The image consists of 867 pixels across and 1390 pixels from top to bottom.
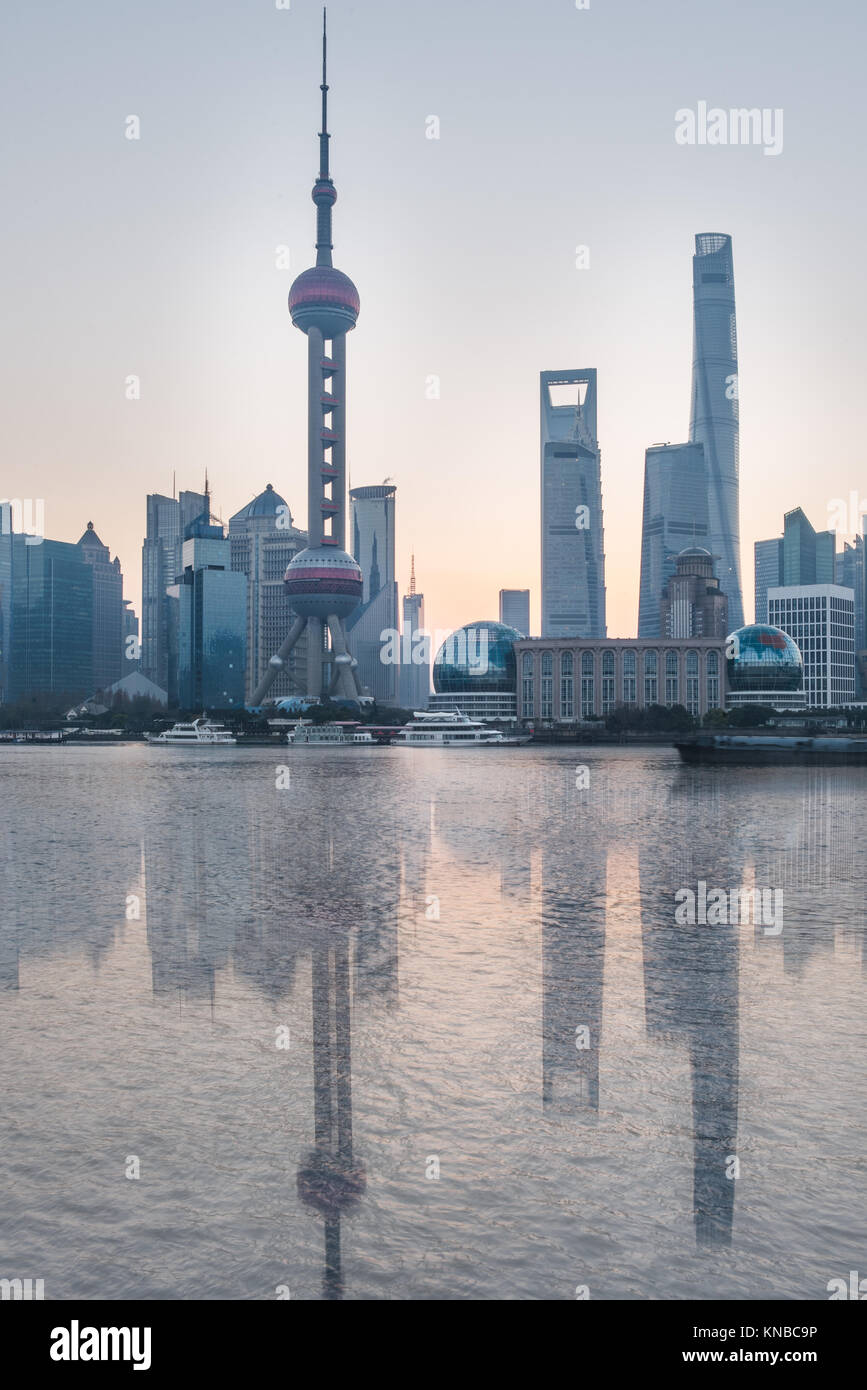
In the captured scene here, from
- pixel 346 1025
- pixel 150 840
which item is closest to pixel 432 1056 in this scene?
pixel 346 1025

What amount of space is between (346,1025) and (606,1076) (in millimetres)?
4153

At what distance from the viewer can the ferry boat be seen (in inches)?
4764

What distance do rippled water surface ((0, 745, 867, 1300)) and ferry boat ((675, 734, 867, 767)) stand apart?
96.3 metres

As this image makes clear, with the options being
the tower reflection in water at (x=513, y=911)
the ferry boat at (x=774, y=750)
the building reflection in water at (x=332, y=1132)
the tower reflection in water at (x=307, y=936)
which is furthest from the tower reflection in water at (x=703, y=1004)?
the ferry boat at (x=774, y=750)

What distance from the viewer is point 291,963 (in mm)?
19297

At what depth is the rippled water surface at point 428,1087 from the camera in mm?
8961

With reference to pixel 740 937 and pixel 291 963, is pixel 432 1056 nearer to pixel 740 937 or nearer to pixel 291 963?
pixel 291 963

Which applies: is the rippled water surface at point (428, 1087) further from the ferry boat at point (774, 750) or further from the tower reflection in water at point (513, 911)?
the ferry boat at point (774, 750)

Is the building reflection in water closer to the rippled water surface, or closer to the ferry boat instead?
the rippled water surface

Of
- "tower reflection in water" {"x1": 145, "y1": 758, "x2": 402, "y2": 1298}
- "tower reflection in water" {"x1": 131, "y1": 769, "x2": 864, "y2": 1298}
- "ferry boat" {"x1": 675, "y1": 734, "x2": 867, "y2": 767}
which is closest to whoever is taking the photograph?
"tower reflection in water" {"x1": 145, "y1": 758, "x2": 402, "y2": 1298}

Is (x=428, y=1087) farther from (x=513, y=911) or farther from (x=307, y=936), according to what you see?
(x=513, y=911)

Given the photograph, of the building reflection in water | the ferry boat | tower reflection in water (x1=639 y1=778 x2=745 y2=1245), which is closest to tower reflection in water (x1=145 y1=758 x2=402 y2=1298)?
the building reflection in water

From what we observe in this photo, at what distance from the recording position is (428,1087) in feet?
42.0

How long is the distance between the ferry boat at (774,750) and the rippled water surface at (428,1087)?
9631cm
